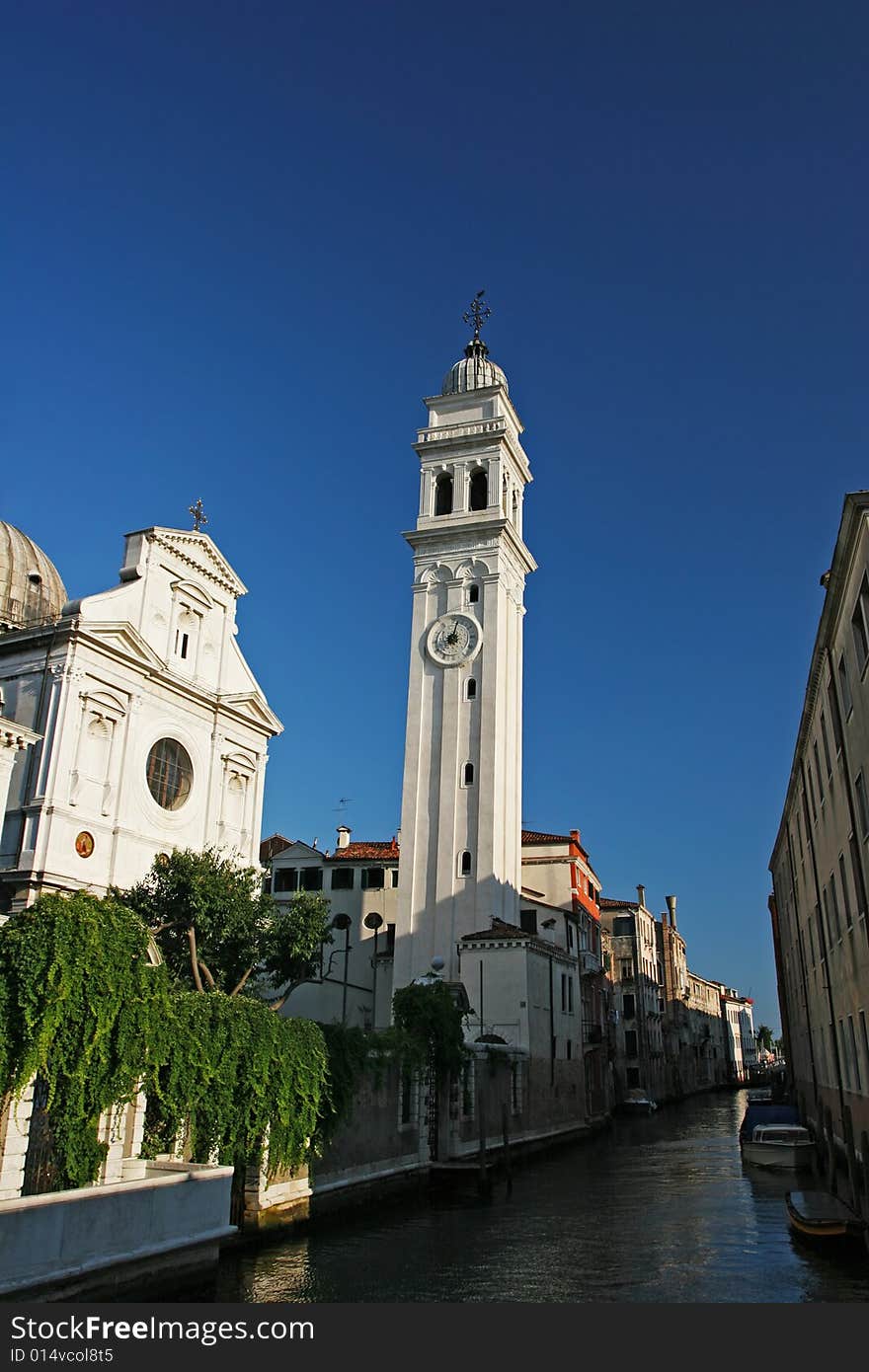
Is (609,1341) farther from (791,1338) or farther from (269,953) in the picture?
(269,953)

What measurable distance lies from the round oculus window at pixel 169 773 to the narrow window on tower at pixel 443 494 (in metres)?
20.7

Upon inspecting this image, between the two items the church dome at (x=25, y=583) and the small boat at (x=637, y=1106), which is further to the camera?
the small boat at (x=637, y=1106)

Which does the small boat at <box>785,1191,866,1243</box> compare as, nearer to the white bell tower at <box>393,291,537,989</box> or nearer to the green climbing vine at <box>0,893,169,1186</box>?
the green climbing vine at <box>0,893,169,1186</box>

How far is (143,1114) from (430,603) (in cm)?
3475

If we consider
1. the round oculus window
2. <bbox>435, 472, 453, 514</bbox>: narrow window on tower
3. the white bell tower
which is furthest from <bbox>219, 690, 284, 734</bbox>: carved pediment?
<bbox>435, 472, 453, 514</bbox>: narrow window on tower

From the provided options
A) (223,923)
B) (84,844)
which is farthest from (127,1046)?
(84,844)

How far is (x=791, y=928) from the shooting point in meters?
38.6

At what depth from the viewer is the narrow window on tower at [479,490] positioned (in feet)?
169

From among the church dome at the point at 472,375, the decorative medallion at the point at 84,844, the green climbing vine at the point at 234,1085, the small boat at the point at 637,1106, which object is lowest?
the small boat at the point at 637,1106

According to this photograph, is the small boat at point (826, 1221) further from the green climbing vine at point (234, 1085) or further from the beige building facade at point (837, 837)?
the green climbing vine at point (234, 1085)

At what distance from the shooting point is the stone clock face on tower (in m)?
48.0

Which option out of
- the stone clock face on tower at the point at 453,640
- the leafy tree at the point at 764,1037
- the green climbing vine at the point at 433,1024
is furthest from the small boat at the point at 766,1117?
the leafy tree at the point at 764,1037

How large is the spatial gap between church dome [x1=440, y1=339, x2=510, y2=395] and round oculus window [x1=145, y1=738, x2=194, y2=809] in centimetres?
2631

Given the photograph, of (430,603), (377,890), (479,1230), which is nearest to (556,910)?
(377,890)
